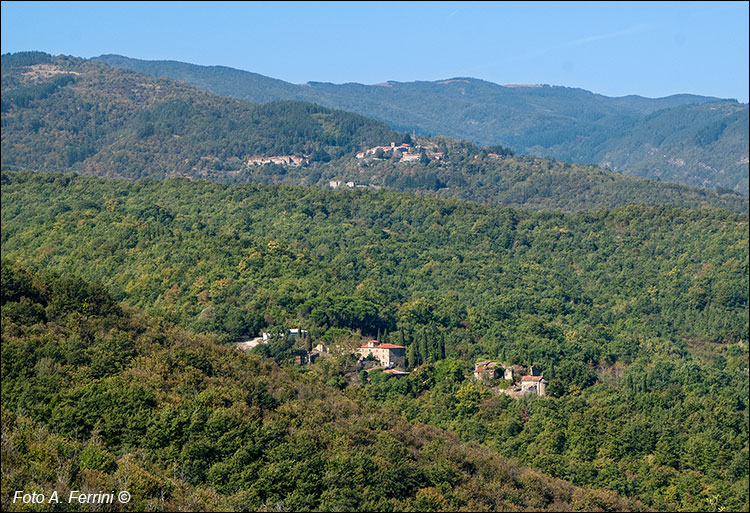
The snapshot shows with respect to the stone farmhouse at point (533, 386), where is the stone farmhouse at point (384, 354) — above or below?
above

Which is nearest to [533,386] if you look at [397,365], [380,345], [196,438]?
[397,365]

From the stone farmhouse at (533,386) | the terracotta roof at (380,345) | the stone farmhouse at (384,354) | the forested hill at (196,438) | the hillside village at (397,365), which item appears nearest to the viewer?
the forested hill at (196,438)

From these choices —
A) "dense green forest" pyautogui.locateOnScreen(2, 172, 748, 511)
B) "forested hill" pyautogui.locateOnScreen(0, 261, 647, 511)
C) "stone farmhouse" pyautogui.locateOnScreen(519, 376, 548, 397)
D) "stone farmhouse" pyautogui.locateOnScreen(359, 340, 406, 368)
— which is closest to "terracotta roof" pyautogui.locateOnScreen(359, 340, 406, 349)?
"stone farmhouse" pyautogui.locateOnScreen(359, 340, 406, 368)

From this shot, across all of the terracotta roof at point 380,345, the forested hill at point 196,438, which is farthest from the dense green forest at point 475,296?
the terracotta roof at point 380,345

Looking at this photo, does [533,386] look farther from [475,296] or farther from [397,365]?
[475,296]

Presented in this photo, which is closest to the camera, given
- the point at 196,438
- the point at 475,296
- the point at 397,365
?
the point at 196,438

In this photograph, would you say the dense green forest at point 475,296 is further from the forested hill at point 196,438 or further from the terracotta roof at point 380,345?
the terracotta roof at point 380,345
